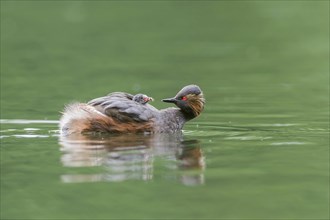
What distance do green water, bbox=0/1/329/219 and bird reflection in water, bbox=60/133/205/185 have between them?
0.9 inches

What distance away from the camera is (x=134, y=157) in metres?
10.8

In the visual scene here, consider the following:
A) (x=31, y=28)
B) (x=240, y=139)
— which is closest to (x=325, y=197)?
(x=240, y=139)

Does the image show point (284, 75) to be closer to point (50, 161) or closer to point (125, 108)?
point (125, 108)

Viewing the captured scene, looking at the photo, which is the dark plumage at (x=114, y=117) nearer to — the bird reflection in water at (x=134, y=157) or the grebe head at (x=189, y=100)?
the bird reflection in water at (x=134, y=157)

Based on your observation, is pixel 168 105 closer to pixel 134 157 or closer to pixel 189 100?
Result: pixel 189 100

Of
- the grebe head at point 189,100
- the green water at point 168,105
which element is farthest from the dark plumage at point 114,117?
the grebe head at point 189,100

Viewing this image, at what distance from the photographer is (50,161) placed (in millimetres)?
10688

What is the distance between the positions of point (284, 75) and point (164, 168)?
10.8 metres

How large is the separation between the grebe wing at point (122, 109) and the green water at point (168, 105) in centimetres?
32

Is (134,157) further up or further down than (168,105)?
further down

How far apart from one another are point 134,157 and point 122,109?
68.6 inches

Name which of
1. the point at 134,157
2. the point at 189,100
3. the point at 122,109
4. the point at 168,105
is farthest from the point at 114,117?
the point at 168,105

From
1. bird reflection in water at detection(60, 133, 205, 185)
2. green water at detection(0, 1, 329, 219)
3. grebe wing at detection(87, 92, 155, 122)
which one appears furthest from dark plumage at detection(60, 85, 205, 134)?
green water at detection(0, 1, 329, 219)

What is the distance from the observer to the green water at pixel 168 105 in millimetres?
9094
